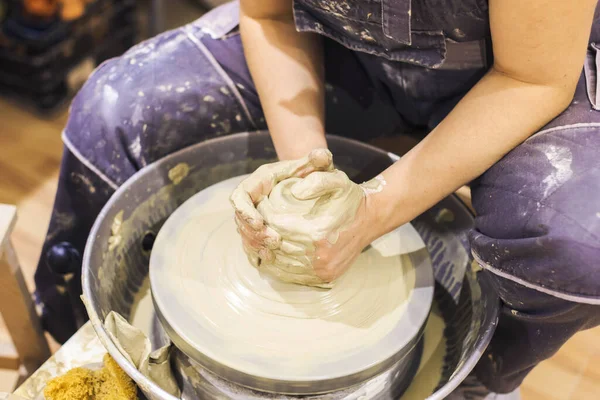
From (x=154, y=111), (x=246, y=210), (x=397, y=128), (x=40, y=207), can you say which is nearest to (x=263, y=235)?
(x=246, y=210)

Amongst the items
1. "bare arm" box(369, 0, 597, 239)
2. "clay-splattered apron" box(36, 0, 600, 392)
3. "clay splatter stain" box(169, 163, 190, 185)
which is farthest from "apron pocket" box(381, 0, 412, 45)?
"clay splatter stain" box(169, 163, 190, 185)

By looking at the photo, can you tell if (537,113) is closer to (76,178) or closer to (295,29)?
(295,29)

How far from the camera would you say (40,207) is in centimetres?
196

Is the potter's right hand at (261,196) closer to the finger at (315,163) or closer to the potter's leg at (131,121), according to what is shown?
the finger at (315,163)

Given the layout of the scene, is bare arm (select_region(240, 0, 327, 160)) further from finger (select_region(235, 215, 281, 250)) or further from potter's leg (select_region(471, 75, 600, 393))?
potter's leg (select_region(471, 75, 600, 393))

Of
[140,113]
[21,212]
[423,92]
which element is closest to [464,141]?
[423,92]

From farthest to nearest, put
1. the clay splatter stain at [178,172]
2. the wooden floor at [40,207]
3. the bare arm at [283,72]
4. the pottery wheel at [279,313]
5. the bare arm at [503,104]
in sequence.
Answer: the wooden floor at [40,207] → the clay splatter stain at [178,172] → the bare arm at [283,72] → the pottery wheel at [279,313] → the bare arm at [503,104]

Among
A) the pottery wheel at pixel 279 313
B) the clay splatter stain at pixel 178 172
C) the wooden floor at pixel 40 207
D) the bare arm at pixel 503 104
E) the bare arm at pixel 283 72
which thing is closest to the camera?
the bare arm at pixel 503 104

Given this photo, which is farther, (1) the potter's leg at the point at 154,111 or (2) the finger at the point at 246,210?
(1) the potter's leg at the point at 154,111

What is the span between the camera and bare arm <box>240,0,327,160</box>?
1.17 meters

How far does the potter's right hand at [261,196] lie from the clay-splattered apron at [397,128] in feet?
0.90

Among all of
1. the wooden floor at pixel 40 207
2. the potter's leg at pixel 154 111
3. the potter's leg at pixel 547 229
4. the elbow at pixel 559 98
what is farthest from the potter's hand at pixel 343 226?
the wooden floor at pixel 40 207

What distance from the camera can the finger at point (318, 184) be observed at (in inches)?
35.6

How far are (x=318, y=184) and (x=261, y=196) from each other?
12cm
